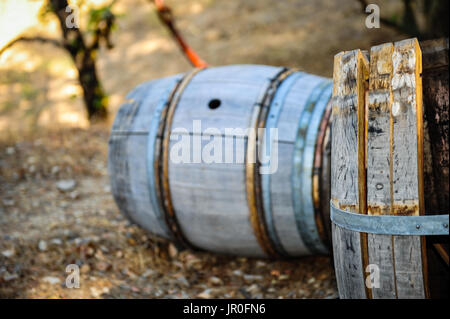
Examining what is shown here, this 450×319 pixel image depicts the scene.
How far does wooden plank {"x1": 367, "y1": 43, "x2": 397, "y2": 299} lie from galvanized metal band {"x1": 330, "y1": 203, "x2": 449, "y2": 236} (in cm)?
4

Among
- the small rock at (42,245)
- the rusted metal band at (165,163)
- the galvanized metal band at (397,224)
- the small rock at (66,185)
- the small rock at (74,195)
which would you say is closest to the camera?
the galvanized metal band at (397,224)

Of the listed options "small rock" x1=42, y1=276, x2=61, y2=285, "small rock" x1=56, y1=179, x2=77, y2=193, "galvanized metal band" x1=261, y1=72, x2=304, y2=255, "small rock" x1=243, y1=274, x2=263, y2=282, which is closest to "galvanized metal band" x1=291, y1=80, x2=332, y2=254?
"galvanized metal band" x1=261, y1=72, x2=304, y2=255

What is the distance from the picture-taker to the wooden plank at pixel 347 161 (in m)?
1.96

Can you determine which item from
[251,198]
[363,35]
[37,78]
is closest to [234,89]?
[251,198]

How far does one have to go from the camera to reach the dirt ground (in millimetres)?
3121

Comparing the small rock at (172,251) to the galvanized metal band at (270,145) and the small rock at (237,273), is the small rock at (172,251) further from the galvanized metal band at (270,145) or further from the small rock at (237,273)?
the galvanized metal band at (270,145)

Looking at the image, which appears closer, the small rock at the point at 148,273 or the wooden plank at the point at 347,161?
the wooden plank at the point at 347,161

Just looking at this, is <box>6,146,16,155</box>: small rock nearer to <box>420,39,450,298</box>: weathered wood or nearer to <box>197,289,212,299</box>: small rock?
<box>197,289,212,299</box>: small rock

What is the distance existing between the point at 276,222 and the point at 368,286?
2.74 ft

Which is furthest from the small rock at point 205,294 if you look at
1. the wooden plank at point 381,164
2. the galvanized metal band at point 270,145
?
the wooden plank at point 381,164

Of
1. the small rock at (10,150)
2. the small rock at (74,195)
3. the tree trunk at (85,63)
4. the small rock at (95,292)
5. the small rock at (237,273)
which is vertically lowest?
the small rock at (237,273)

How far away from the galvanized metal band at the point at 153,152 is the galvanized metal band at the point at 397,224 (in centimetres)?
136

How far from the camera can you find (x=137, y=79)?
10.2 m
